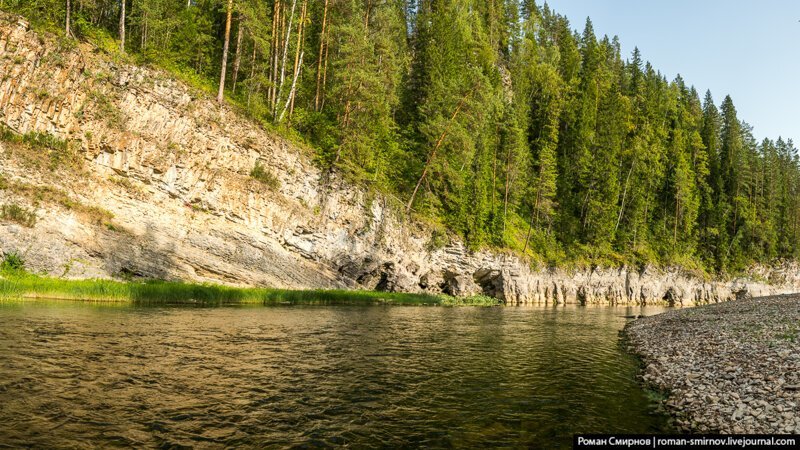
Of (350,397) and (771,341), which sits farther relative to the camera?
(771,341)

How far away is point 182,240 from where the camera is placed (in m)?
33.8

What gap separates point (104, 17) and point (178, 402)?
46.1m

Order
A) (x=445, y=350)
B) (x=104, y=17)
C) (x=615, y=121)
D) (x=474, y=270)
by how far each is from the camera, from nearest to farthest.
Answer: (x=445, y=350) → (x=104, y=17) → (x=474, y=270) → (x=615, y=121)

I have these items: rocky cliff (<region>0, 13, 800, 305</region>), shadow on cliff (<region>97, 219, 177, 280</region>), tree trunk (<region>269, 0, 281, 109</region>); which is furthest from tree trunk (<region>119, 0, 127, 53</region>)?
shadow on cliff (<region>97, 219, 177, 280</region>)

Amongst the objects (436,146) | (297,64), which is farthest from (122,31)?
(436,146)

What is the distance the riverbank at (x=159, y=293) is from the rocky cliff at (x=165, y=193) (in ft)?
7.43

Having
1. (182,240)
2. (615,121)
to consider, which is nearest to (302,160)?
(182,240)

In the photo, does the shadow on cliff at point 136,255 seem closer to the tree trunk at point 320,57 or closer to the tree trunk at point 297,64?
the tree trunk at point 297,64

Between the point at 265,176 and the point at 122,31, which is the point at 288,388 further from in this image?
the point at 122,31

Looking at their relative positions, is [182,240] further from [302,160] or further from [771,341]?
[771,341]

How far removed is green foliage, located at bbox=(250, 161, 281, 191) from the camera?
4141 cm

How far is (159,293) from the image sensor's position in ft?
93.1

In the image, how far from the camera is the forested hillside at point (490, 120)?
46.4m

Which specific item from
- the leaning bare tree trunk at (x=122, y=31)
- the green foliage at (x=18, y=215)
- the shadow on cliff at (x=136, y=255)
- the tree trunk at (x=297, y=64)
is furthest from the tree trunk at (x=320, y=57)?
the green foliage at (x=18, y=215)
